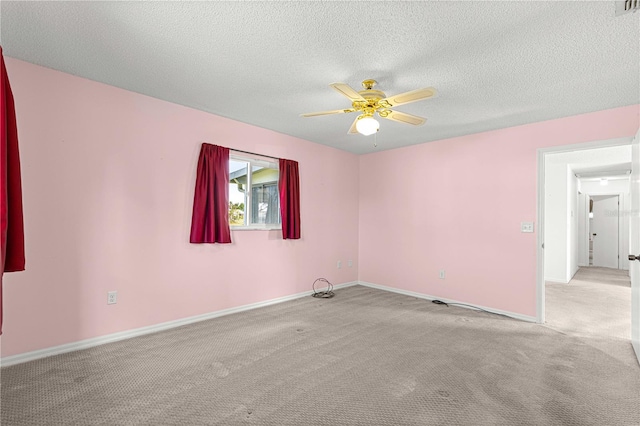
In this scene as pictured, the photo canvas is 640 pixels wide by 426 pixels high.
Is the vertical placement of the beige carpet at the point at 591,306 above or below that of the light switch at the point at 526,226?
below

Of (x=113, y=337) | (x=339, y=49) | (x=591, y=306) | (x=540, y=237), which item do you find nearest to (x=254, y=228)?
(x=113, y=337)

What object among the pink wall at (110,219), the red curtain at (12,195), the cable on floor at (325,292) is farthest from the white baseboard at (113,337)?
the red curtain at (12,195)

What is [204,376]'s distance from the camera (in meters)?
2.31

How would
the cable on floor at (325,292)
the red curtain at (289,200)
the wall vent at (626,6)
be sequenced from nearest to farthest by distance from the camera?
the wall vent at (626,6)
the red curtain at (289,200)
the cable on floor at (325,292)

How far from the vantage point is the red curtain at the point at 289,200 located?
4391mm

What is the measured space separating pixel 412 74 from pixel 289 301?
330cm

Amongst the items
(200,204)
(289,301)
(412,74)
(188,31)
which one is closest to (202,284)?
(200,204)

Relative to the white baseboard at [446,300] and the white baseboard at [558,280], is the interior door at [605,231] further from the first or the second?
the white baseboard at [446,300]

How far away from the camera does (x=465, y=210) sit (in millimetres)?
4359

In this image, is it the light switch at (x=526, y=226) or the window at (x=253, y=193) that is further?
the window at (x=253, y=193)

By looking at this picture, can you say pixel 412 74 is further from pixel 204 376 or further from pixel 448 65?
pixel 204 376

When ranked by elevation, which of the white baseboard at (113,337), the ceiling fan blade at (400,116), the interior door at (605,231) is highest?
the ceiling fan blade at (400,116)

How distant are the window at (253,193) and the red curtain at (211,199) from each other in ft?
0.82

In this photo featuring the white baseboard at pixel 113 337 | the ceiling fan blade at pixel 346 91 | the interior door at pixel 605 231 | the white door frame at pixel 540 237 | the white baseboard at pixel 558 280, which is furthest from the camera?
the interior door at pixel 605 231
